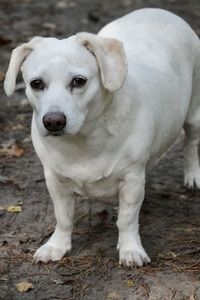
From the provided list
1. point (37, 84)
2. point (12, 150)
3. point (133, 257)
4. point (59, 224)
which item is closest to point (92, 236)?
point (59, 224)

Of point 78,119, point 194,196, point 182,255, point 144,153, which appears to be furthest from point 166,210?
point 78,119

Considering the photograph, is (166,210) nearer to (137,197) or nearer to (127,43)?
(137,197)

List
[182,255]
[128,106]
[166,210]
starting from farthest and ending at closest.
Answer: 1. [166,210]
2. [182,255]
3. [128,106]

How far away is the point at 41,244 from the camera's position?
4660mm

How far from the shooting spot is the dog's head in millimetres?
3637

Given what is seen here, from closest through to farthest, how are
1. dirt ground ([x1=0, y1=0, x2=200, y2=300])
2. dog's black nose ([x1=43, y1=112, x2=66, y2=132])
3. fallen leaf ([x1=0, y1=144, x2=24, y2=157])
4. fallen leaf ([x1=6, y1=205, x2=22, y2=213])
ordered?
1. dog's black nose ([x1=43, y1=112, x2=66, y2=132])
2. dirt ground ([x1=0, y1=0, x2=200, y2=300])
3. fallen leaf ([x1=6, y1=205, x2=22, y2=213])
4. fallen leaf ([x1=0, y1=144, x2=24, y2=157])

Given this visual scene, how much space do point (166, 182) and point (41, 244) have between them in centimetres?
126

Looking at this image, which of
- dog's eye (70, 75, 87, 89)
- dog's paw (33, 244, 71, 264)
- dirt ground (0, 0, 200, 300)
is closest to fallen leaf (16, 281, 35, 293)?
dirt ground (0, 0, 200, 300)

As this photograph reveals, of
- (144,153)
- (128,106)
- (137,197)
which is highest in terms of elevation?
(128,106)

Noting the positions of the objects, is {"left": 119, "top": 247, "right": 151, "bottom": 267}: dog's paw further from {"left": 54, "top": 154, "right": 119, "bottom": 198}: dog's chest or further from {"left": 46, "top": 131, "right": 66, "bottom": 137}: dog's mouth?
{"left": 46, "top": 131, "right": 66, "bottom": 137}: dog's mouth

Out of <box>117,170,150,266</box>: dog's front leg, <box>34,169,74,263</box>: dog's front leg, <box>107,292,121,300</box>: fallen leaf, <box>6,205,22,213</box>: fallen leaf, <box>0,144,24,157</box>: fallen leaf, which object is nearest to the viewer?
<box>107,292,121,300</box>: fallen leaf

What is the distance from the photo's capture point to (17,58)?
12.9ft

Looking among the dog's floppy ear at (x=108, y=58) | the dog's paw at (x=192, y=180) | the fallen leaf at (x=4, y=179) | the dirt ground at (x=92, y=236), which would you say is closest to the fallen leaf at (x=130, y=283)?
the dirt ground at (x=92, y=236)

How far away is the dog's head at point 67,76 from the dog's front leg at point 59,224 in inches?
26.2
